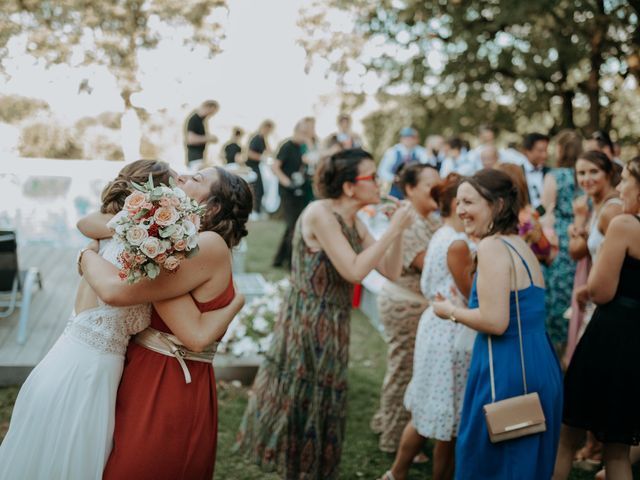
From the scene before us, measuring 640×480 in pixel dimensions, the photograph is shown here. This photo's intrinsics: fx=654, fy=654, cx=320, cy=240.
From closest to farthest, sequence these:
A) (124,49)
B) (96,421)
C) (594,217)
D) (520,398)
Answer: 1. (96,421)
2. (520,398)
3. (594,217)
4. (124,49)

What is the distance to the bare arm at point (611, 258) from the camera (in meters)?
3.27

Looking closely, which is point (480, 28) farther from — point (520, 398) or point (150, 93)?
point (520, 398)

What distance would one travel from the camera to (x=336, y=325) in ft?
12.3

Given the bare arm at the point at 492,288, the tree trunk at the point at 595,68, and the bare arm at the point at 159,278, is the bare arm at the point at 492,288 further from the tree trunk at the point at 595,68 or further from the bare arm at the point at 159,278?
the tree trunk at the point at 595,68

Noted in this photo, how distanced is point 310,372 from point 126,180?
5.50ft

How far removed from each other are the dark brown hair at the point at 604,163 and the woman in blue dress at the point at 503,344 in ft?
5.36

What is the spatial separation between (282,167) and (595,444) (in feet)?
22.3

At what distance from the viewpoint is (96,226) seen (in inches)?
104

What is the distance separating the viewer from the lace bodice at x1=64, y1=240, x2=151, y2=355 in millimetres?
2375

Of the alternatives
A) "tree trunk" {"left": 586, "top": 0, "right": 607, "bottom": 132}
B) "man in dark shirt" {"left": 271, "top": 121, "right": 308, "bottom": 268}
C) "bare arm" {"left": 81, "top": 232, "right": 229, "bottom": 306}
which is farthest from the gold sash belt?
"tree trunk" {"left": 586, "top": 0, "right": 607, "bottom": 132}

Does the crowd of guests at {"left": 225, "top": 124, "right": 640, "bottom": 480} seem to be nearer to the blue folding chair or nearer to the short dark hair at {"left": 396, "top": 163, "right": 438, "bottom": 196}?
the short dark hair at {"left": 396, "top": 163, "right": 438, "bottom": 196}

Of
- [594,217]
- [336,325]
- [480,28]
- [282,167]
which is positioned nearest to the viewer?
[336,325]

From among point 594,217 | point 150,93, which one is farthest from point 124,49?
point 594,217

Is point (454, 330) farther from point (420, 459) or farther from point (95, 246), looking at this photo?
point (95, 246)
